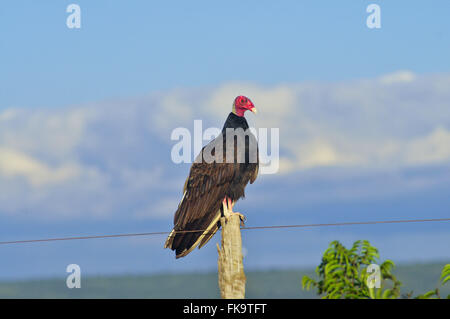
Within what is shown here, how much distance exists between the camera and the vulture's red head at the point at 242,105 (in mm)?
7129

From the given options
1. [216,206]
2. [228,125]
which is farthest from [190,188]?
[228,125]

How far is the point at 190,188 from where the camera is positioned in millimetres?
6477

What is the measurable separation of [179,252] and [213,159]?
1126 millimetres

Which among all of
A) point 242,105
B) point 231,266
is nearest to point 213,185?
point 242,105

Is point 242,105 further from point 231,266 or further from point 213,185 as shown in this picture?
point 231,266

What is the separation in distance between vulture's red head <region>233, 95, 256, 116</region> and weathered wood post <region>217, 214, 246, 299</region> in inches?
91.5

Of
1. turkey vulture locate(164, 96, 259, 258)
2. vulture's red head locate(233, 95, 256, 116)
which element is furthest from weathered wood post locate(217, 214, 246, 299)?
vulture's red head locate(233, 95, 256, 116)

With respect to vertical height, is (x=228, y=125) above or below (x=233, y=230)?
above

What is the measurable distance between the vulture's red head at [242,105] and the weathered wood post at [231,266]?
7.62ft

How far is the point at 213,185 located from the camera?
6.40 m

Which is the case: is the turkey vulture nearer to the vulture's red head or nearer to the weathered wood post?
the vulture's red head

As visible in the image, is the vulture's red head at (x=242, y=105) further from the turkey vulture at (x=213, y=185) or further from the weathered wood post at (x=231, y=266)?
the weathered wood post at (x=231, y=266)

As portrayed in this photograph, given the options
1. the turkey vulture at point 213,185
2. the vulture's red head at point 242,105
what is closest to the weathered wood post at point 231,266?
the turkey vulture at point 213,185
